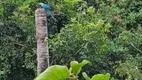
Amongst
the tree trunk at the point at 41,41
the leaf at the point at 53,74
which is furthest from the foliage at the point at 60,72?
the tree trunk at the point at 41,41

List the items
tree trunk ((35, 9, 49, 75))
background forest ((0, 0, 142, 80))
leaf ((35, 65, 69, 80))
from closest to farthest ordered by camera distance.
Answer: leaf ((35, 65, 69, 80)) → tree trunk ((35, 9, 49, 75)) → background forest ((0, 0, 142, 80))

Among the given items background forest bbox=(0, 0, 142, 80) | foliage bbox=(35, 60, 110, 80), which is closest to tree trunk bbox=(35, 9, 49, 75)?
background forest bbox=(0, 0, 142, 80)

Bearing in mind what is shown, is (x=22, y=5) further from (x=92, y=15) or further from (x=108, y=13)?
(x=108, y=13)

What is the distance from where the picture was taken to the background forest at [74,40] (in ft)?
14.0

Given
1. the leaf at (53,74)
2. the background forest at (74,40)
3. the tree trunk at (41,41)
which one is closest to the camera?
the leaf at (53,74)

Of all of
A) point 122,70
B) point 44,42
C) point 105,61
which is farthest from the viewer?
point 105,61

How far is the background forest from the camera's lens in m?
4.28

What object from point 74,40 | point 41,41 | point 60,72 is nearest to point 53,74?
point 60,72

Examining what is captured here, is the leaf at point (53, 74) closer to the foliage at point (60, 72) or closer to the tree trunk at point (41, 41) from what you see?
the foliage at point (60, 72)

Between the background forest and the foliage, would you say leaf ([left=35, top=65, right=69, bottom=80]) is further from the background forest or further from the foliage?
the background forest

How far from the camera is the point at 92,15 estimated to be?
475 cm

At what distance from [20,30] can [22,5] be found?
1.14ft

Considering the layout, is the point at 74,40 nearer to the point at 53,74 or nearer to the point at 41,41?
the point at 41,41

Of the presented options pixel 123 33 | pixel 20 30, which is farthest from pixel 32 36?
pixel 123 33
